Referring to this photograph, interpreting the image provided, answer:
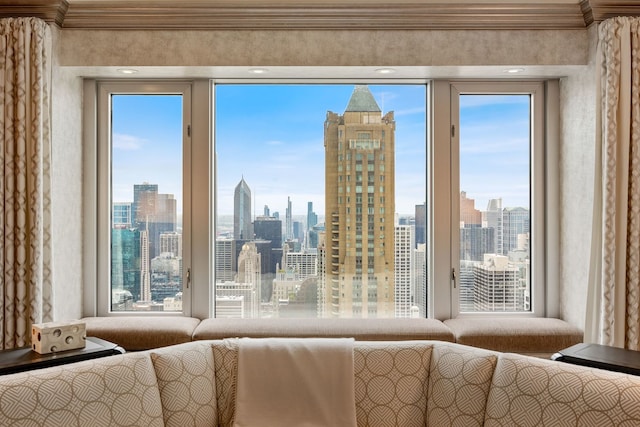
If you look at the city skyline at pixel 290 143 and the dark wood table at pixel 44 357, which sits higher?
the city skyline at pixel 290 143

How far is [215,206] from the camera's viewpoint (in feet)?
9.88

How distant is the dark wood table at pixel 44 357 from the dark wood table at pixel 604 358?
6.40ft

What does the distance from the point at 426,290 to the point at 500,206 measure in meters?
0.75

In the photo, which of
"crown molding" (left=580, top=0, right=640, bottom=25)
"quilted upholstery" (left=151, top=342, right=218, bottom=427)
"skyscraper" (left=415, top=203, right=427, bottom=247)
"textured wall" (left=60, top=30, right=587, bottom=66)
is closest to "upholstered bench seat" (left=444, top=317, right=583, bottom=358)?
"skyscraper" (left=415, top=203, right=427, bottom=247)

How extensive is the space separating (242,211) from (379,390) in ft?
5.20

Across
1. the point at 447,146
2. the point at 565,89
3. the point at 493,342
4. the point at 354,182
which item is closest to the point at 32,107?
the point at 354,182

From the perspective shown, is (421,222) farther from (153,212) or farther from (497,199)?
(153,212)

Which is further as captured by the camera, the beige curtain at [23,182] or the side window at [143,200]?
the side window at [143,200]

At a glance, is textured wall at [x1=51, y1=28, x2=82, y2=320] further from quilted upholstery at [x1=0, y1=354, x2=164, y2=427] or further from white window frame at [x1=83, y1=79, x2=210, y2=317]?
quilted upholstery at [x1=0, y1=354, x2=164, y2=427]

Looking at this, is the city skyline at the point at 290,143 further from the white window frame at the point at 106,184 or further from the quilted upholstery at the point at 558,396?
the quilted upholstery at the point at 558,396

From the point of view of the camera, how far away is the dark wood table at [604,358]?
1.74 metres

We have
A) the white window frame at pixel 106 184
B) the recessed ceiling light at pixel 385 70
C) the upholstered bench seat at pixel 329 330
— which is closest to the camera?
the upholstered bench seat at pixel 329 330

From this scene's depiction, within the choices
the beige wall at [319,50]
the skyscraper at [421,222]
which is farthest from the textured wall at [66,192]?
the skyscraper at [421,222]

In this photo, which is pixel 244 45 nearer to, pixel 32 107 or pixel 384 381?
pixel 32 107
